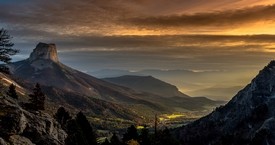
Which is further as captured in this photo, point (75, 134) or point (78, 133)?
point (78, 133)

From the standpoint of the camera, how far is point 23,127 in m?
70.5

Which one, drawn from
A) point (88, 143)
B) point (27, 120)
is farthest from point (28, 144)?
point (88, 143)

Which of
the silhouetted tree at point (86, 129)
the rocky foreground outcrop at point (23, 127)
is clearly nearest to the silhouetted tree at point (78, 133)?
the silhouetted tree at point (86, 129)

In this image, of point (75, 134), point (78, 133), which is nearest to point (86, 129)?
point (78, 133)

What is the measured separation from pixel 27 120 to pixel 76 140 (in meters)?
38.0

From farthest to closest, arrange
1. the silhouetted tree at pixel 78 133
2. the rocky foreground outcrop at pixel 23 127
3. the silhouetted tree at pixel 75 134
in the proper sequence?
the silhouetted tree at pixel 75 134
the silhouetted tree at pixel 78 133
the rocky foreground outcrop at pixel 23 127

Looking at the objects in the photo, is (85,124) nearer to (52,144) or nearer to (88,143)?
(88,143)

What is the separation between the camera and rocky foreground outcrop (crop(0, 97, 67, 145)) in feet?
214

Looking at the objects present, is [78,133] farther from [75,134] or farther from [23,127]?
[23,127]

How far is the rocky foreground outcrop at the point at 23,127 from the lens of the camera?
6538 centimetres

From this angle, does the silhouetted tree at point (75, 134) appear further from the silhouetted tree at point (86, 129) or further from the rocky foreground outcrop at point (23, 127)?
the rocky foreground outcrop at point (23, 127)

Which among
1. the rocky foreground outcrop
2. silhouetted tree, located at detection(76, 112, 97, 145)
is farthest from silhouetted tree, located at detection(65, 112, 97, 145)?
the rocky foreground outcrop

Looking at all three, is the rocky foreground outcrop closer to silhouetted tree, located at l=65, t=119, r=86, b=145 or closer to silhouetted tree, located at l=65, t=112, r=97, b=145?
silhouetted tree, located at l=65, t=112, r=97, b=145

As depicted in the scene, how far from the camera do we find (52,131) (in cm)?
8481
